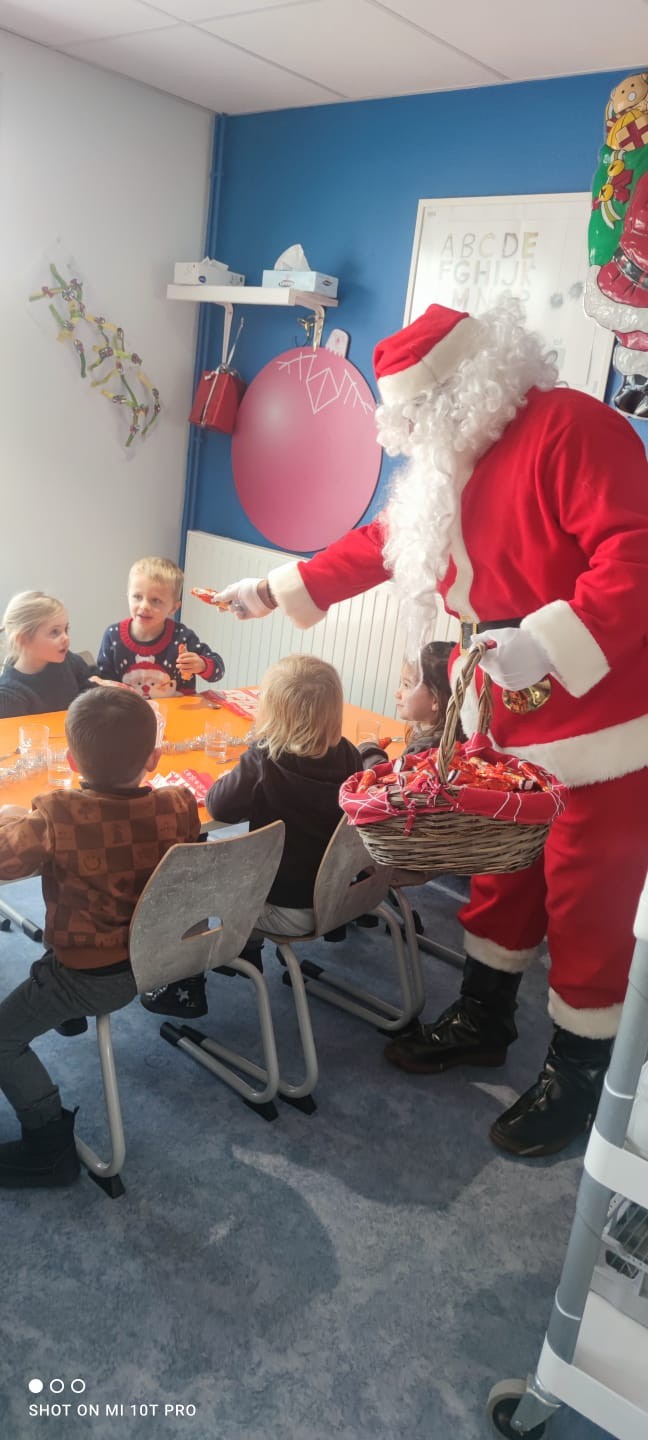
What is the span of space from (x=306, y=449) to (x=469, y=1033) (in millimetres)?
2672

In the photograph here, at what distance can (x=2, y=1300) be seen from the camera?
5.57ft

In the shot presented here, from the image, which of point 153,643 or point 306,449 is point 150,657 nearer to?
point 153,643

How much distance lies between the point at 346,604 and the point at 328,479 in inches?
21.0

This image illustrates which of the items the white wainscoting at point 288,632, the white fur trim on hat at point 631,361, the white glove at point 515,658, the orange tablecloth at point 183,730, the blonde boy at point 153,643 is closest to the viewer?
the white glove at point 515,658

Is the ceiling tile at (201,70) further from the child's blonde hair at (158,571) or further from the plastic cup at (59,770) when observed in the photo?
the plastic cup at (59,770)

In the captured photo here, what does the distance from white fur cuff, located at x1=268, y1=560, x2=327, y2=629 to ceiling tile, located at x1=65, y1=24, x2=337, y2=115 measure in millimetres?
2137

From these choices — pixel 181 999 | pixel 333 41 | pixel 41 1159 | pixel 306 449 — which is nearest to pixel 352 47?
pixel 333 41

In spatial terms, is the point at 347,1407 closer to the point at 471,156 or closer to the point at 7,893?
the point at 7,893

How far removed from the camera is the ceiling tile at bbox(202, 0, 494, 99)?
10.1 ft

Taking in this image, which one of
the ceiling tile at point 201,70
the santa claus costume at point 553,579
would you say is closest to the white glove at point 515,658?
the santa claus costume at point 553,579

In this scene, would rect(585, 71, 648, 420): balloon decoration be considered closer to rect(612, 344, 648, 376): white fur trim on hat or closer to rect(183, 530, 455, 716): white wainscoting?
rect(612, 344, 648, 376): white fur trim on hat

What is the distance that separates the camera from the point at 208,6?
123 inches

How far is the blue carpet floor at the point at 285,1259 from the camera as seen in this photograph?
160cm

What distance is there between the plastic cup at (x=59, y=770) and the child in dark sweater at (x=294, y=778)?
33 centimetres
